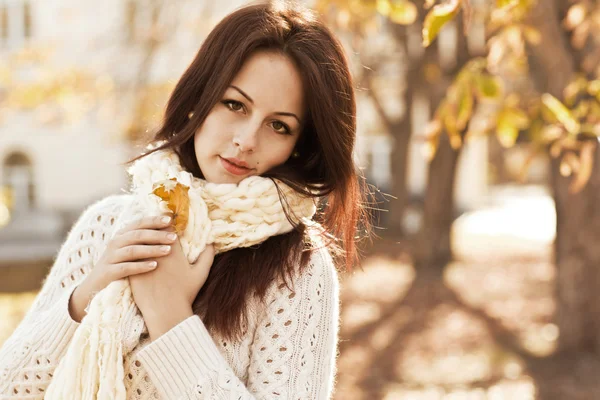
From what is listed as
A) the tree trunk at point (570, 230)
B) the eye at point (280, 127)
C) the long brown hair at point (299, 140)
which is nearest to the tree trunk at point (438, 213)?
the tree trunk at point (570, 230)

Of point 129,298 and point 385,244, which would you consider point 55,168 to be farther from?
point 129,298

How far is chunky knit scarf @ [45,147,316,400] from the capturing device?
68.4 inches

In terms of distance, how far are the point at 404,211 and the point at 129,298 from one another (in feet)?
46.9

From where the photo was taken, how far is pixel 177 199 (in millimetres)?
1824

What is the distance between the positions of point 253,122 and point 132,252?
0.47m

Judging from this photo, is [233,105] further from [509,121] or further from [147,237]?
[509,121]

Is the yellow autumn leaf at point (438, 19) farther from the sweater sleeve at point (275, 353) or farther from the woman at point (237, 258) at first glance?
the sweater sleeve at point (275, 353)

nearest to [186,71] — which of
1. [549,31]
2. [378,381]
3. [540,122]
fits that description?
[540,122]

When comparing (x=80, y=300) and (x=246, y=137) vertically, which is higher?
(x=246, y=137)

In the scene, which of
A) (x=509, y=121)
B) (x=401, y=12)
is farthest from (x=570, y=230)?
(x=401, y=12)

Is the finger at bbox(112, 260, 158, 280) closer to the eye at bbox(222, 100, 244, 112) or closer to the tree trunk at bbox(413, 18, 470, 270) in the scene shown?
the eye at bbox(222, 100, 244, 112)

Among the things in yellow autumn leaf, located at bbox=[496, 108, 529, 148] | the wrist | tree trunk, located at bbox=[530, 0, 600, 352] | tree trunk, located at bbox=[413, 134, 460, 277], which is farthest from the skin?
tree trunk, located at bbox=[413, 134, 460, 277]

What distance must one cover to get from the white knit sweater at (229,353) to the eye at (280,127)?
13.8 inches

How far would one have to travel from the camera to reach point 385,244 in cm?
1486
